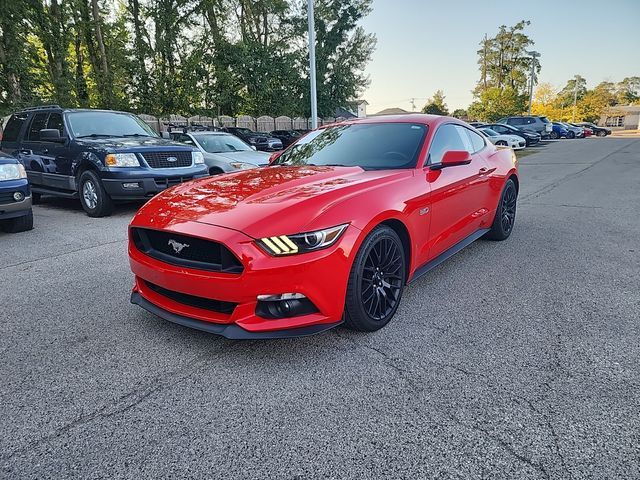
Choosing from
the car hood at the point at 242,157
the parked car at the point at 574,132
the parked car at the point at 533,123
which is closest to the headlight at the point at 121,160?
the car hood at the point at 242,157

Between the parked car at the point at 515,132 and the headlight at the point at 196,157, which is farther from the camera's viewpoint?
the parked car at the point at 515,132

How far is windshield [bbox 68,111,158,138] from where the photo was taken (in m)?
7.57

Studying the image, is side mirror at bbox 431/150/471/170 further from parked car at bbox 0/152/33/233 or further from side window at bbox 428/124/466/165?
parked car at bbox 0/152/33/233

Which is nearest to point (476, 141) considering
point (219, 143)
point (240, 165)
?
point (240, 165)

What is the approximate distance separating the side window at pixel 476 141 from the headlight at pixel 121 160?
16.7 ft

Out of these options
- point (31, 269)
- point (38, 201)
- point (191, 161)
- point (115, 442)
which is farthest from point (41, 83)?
point (115, 442)

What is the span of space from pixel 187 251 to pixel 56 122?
6.58 m

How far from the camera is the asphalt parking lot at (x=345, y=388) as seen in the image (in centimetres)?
187

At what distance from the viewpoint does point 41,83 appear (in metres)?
17.0

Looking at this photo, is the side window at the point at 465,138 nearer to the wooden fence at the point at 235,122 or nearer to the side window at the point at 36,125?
the side window at the point at 36,125

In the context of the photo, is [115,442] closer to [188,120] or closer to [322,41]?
[188,120]

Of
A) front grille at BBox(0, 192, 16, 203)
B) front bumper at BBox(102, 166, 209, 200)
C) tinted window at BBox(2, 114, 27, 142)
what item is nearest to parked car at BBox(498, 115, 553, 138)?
front bumper at BBox(102, 166, 209, 200)

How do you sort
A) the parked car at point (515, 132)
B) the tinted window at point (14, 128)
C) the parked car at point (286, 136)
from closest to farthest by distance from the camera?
the tinted window at point (14, 128) → the parked car at point (286, 136) → the parked car at point (515, 132)

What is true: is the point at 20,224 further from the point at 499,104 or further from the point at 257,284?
the point at 499,104
